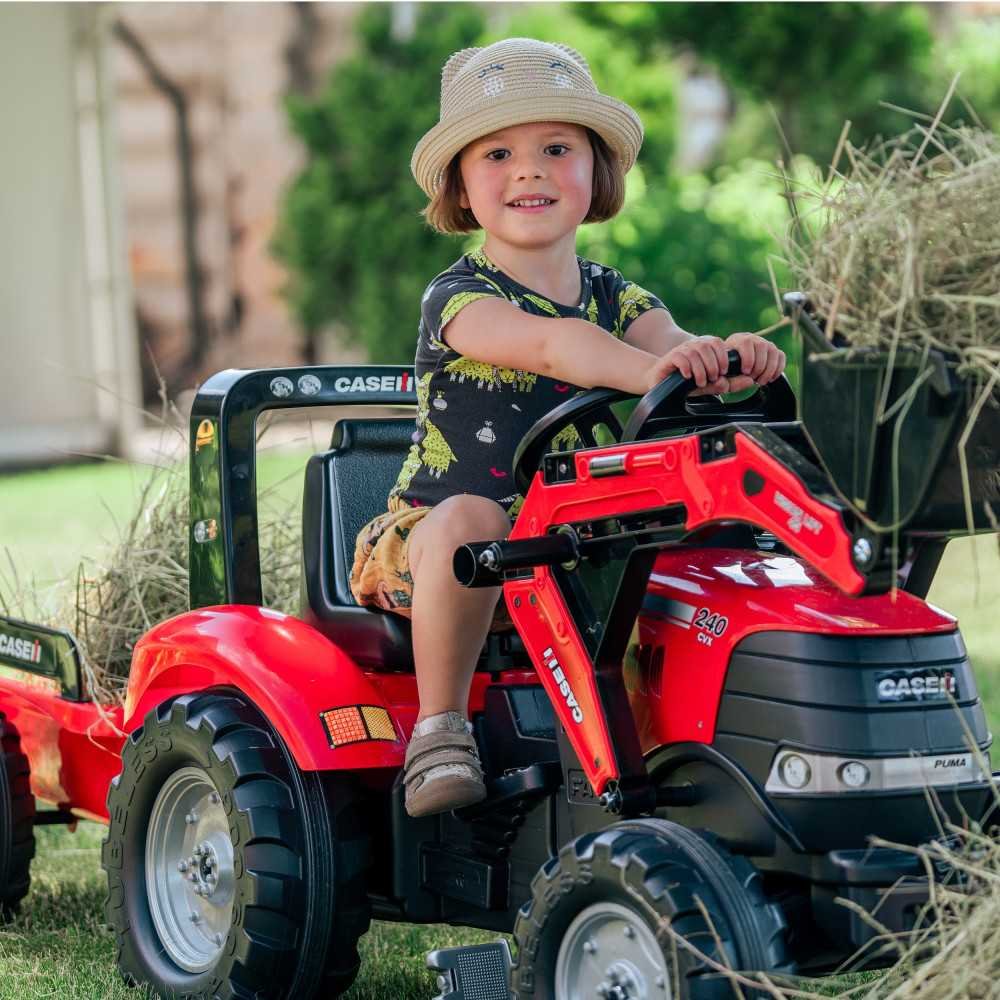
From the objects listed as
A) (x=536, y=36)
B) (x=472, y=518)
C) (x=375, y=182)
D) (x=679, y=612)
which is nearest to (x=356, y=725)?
(x=472, y=518)

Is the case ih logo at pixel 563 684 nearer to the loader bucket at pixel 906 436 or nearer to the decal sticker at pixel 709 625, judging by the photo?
the decal sticker at pixel 709 625

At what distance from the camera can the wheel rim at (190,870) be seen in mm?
3611

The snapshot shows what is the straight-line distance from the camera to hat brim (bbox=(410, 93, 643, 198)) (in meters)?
3.39

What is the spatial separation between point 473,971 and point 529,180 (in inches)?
61.1

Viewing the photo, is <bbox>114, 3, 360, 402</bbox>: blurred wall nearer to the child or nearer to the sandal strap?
the child

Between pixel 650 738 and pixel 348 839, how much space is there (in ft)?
2.41

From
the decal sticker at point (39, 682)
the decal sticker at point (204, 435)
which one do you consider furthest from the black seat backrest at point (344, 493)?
the decal sticker at point (39, 682)

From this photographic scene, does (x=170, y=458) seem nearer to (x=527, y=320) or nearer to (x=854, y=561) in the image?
(x=527, y=320)

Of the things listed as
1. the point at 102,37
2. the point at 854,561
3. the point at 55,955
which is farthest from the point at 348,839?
the point at 102,37

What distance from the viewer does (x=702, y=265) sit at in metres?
9.25

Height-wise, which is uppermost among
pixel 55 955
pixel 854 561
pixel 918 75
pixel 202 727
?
pixel 918 75

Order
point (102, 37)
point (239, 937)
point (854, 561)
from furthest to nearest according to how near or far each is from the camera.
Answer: point (102, 37) < point (239, 937) < point (854, 561)

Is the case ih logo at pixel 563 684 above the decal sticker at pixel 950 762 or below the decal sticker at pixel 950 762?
above

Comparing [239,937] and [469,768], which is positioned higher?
[469,768]
